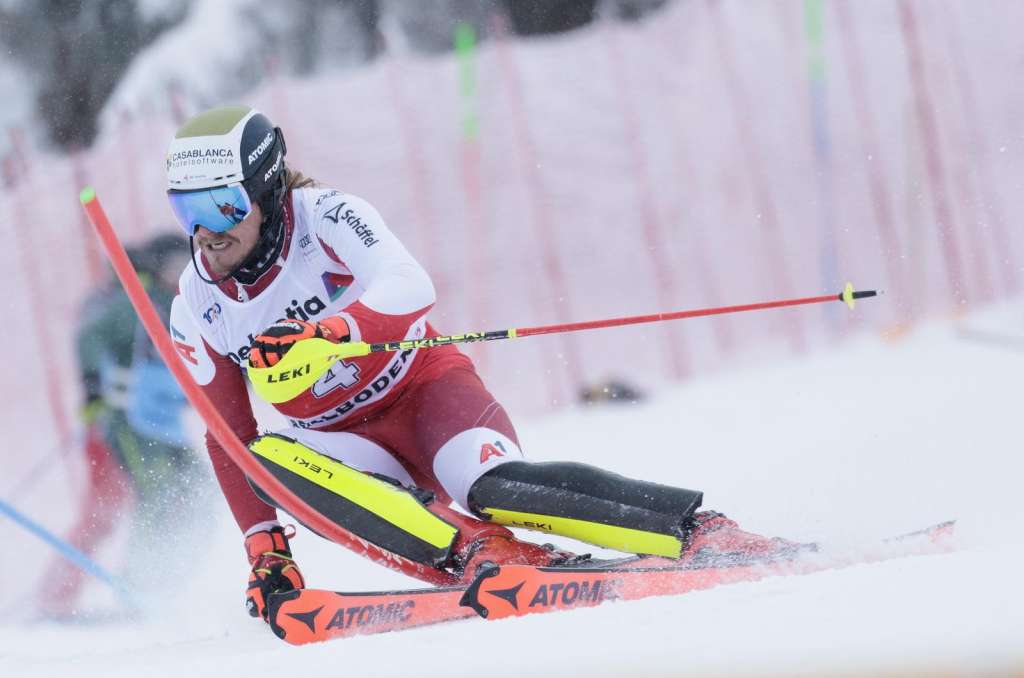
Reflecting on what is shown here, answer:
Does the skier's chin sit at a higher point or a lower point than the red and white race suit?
higher

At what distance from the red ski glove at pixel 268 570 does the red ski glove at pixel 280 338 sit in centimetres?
64

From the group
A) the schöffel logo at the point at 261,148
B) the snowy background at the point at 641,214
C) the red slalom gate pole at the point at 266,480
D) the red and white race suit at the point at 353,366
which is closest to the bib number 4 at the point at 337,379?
the red and white race suit at the point at 353,366

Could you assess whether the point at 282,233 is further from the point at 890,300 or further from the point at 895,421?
the point at 890,300

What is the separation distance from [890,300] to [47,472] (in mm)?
3678

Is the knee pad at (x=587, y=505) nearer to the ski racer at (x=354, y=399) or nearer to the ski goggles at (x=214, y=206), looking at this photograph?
the ski racer at (x=354, y=399)

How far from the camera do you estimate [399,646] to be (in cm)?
220

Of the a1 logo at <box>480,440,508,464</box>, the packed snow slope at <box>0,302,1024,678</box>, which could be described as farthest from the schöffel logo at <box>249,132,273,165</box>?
the packed snow slope at <box>0,302,1024,678</box>

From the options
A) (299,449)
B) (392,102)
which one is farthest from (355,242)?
(392,102)

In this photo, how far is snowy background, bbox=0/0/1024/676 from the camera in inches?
197

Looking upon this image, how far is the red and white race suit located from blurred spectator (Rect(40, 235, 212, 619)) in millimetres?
2276

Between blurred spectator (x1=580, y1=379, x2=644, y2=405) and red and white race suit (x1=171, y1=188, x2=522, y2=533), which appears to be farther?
blurred spectator (x1=580, y1=379, x2=644, y2=405)

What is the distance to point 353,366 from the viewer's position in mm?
3100

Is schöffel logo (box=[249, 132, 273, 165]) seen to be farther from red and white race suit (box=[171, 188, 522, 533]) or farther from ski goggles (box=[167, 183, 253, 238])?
red and white race suit (box=[171, 188, 522, 533])

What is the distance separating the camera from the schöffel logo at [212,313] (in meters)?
3.08
